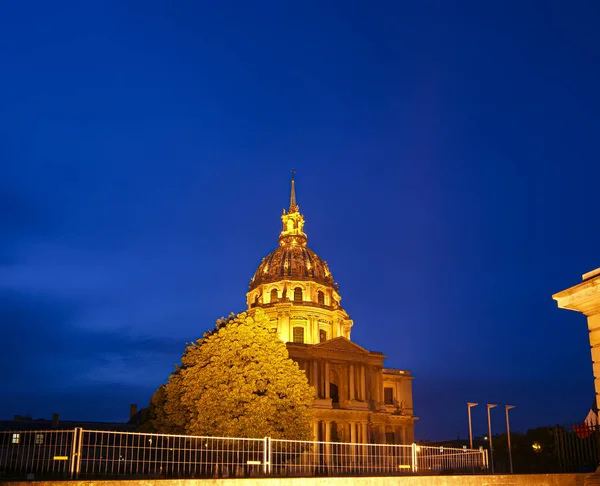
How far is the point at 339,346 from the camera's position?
73688mm

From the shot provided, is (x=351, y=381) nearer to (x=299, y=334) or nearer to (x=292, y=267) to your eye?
(x=299, y=334)

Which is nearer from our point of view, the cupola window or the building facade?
the building facade

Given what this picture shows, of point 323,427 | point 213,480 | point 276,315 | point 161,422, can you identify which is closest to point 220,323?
point 161,422

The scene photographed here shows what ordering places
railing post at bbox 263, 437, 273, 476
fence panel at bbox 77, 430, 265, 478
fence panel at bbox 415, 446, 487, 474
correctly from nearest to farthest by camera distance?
fence panel at bbox 77, 430, 265, 478 < railing post at bbox 263, 437, 273, 476 < fence panel at bbox 415, 446, 487, 474

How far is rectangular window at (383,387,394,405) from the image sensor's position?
270 ft

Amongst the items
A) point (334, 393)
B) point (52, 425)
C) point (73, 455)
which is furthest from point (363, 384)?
point (73, 455)

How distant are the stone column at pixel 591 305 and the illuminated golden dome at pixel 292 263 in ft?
248

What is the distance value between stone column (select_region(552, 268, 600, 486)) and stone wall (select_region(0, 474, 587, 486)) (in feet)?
13.4

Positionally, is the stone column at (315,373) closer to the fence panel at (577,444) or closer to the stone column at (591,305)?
the fence panel at (577,444)

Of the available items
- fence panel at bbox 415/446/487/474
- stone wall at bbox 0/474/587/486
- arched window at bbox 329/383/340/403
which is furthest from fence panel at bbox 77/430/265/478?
arched window at bbox 329/383/340/403

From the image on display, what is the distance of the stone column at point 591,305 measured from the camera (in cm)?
1159

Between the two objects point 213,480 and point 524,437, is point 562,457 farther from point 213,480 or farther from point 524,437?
point 524,437

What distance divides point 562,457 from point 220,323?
26.5 metres

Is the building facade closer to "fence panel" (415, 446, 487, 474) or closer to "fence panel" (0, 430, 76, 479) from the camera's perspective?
"fence panel" (415, 446, 487, 474)
